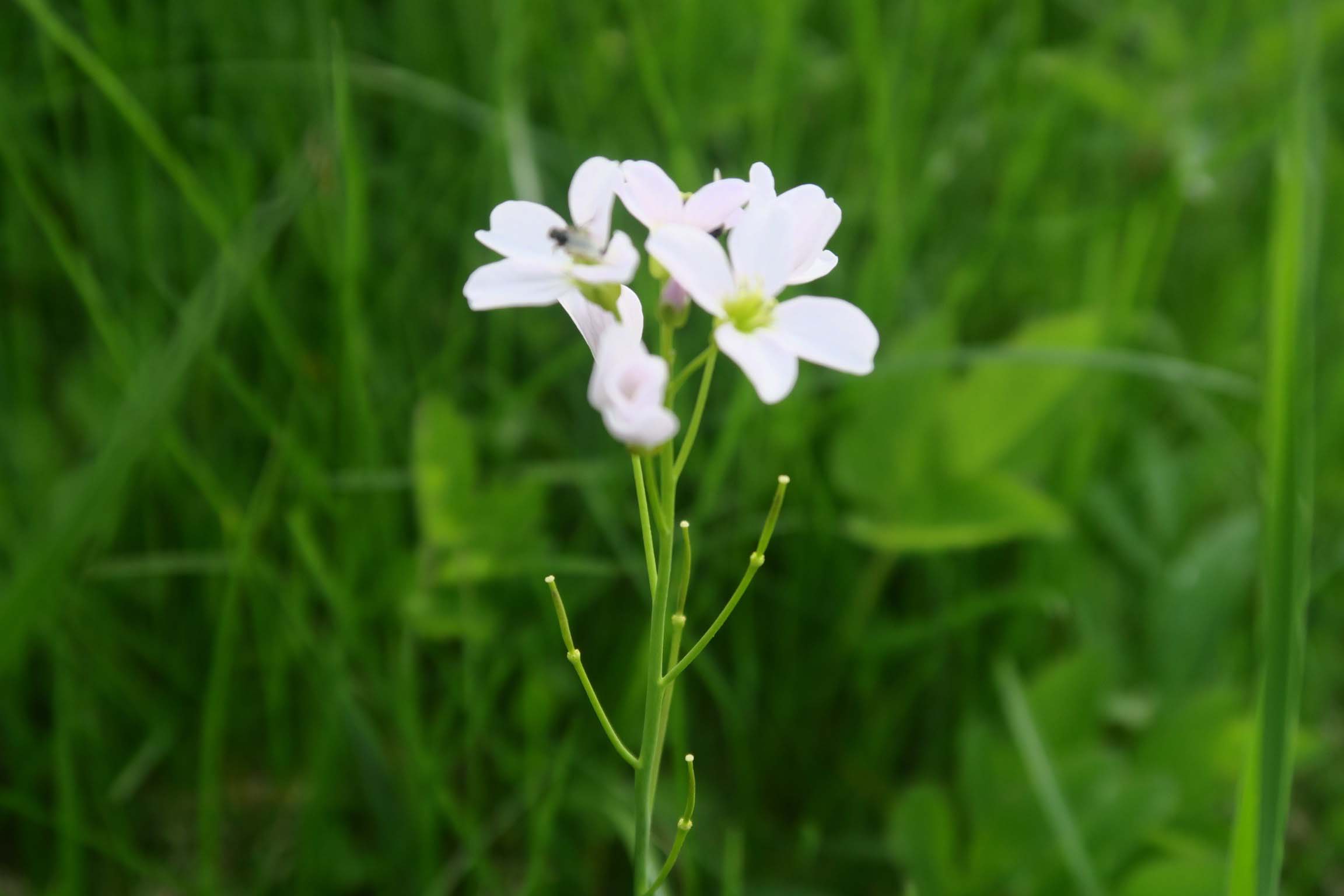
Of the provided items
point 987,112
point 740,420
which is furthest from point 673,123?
point 987,112

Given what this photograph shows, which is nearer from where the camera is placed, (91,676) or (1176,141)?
(91,676)

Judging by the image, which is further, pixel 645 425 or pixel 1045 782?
pixel 1045 782

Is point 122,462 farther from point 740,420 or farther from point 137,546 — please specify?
point 740,420

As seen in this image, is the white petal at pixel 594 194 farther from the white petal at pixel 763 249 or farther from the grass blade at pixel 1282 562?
the grass blade at pixel 1282 562

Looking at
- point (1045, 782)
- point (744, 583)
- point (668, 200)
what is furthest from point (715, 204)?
point (1045, 782)

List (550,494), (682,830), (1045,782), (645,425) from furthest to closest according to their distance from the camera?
(550,494)
(1045,782)
(682,830)
(645,425)

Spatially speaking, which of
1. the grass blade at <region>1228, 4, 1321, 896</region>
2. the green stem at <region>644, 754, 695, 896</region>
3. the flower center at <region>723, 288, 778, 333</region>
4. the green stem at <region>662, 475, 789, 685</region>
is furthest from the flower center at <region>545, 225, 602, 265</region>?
the grass blade at <region>1228, 4, 1321, 896</region>

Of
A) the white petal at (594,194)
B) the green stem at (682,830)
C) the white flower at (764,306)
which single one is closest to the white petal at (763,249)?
the white flower at (764,306)

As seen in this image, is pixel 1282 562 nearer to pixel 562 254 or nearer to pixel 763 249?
pixel 763 249
